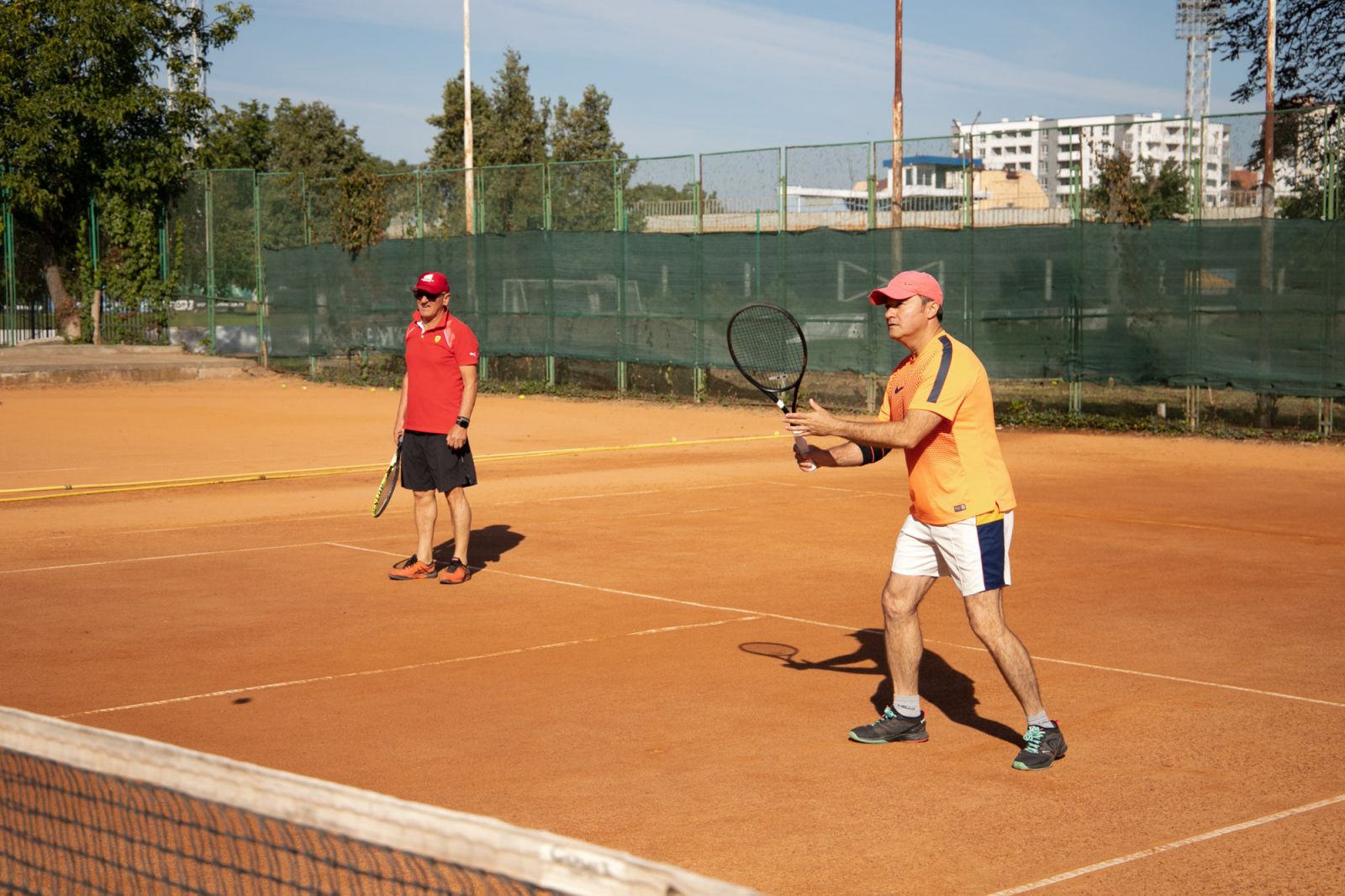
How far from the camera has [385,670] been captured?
735cm

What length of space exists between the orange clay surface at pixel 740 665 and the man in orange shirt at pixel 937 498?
242 mm

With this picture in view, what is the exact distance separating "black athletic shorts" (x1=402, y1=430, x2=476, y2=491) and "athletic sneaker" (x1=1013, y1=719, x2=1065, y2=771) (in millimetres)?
4885

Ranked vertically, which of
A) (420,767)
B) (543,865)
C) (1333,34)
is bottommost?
(420,767)

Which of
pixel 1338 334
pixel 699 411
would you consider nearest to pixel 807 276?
pixel 699 411

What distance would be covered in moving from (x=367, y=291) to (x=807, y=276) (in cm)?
1006

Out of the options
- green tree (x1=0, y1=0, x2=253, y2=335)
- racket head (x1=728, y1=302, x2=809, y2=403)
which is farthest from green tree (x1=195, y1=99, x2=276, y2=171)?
racket head (x1=728, y1=302, x2=809, y2=403)

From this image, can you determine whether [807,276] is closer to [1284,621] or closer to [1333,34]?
[1333,34]

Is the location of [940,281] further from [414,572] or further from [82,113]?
[82,113]

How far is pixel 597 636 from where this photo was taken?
8070 mm

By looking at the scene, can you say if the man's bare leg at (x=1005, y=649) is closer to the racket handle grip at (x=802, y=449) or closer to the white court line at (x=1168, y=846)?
the racket handle grip at (x=802, y=449)

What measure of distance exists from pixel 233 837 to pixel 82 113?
3265 centimetres

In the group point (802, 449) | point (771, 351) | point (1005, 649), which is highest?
point (771, 351)

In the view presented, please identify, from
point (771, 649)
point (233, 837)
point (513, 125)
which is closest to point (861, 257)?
point (771, 649)

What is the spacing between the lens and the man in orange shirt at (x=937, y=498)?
5.74 metres
